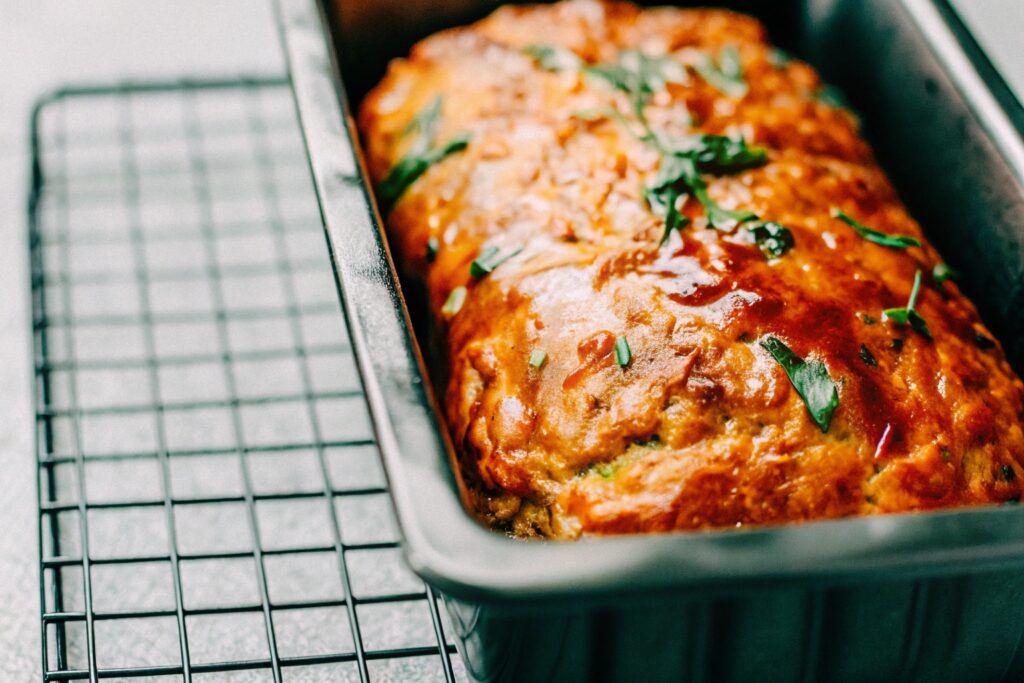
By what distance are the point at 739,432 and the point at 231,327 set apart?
1.13m

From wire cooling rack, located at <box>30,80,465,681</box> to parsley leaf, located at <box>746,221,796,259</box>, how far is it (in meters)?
0.68

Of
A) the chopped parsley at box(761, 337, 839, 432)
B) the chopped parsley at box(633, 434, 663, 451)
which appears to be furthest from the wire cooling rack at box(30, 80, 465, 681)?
the chopped parsley at box(761, 337, 839, 432)

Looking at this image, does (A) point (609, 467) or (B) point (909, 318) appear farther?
(B) point (909, 318)

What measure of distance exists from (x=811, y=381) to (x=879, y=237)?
13.4 inches

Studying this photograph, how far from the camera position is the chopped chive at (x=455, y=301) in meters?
1.47

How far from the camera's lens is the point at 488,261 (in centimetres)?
146

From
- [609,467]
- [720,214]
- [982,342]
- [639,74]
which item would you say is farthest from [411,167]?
[982,342]

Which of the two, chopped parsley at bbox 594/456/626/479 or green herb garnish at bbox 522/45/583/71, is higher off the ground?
green herb garnish at bbox 522/45/583/71

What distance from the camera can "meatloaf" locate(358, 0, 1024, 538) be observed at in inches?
48.0

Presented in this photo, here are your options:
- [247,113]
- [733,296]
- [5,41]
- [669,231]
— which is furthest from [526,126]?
[5,41]

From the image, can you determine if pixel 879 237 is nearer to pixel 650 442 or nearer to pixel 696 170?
pixel 696 170

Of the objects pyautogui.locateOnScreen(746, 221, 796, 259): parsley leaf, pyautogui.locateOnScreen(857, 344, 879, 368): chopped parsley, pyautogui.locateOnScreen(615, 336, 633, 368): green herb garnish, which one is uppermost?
pyautogui.locateOnScreen(746, 221, 796, 259): parsley leaf

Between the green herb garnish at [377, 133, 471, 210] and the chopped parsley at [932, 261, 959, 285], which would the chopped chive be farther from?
the chopped parsley at [932, 261, 959, 285]

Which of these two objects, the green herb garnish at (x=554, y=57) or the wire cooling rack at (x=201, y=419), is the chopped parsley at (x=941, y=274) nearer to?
the green herb garnish at (x=554, y=57)
